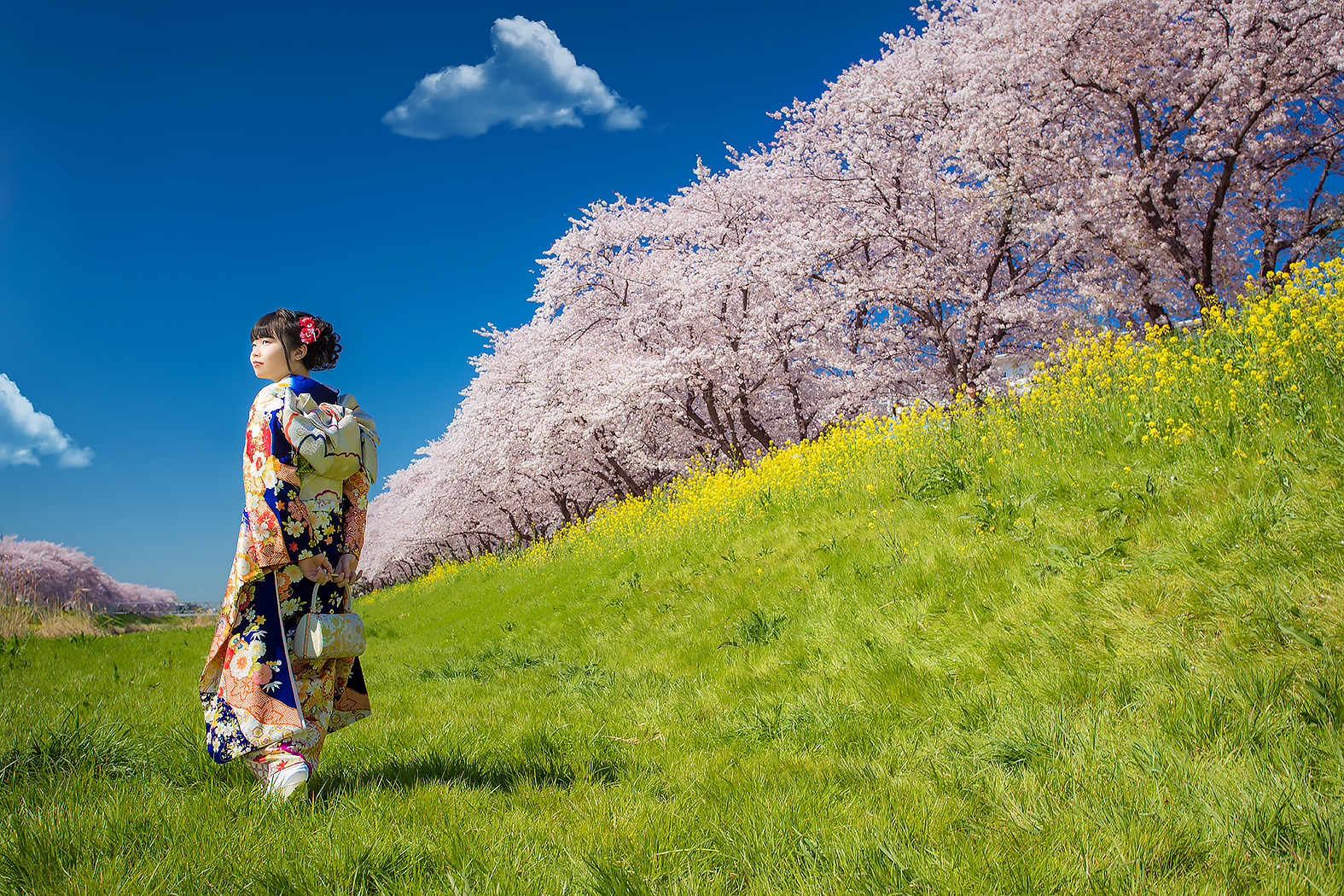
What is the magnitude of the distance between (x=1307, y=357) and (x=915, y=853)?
5585 millimetres

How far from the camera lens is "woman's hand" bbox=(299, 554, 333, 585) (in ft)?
10.5

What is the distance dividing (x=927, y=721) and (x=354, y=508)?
3.25 m

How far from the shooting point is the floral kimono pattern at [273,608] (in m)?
2.98

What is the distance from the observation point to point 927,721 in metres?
3.43

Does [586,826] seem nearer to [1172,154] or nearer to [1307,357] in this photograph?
[1307,357]

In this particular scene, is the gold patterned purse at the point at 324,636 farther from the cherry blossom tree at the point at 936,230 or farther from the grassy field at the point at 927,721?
Answer: the cherry blossom tree at the point at 936,230

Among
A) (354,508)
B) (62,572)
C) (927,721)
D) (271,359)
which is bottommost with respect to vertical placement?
(927,721)

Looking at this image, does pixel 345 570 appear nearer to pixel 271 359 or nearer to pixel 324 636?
pixel 324 636

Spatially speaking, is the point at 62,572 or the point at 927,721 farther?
the point at 62,572

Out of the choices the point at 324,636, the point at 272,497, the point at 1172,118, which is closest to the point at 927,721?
the point at 324,636

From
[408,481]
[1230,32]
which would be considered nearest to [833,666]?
[1230,32]

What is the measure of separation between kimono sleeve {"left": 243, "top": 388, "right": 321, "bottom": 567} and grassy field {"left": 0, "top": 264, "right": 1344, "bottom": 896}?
1.06 m

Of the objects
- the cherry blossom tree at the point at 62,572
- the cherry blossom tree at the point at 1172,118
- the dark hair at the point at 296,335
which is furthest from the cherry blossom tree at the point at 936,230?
the cherry blossom tree at the point at 62,572

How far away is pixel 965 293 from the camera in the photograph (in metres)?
17.2
